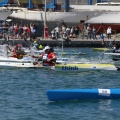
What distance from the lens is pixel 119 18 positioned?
6631cm

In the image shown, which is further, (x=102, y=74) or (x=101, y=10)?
(x=101, y=10)

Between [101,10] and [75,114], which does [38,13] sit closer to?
[101,10]

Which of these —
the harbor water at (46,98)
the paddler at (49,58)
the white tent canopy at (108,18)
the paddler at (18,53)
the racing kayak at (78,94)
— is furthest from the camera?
the white tent canopy at (108,18)

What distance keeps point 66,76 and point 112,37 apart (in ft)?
82.7

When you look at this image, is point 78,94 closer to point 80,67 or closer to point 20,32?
point 80,67

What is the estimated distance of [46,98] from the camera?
2864 cm

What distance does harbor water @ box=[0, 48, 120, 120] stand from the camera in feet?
83.1

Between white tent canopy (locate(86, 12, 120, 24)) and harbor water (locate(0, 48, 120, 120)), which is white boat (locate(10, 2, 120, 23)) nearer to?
white tent canopy (locate(86, 12, 120, 24))

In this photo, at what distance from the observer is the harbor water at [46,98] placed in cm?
2534

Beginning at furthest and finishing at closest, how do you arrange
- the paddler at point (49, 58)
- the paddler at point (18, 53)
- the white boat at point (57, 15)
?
the white boat at point (57, 15) < the paddler at point (18, 53) < the paddler at point (49, 58)

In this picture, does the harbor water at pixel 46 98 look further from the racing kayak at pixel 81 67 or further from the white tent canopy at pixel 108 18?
the white tent canopy at pixel 108 18

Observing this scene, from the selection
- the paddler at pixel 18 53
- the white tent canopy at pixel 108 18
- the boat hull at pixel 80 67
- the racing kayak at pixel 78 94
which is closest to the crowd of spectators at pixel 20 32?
the white tent canopy at pixel 108 18

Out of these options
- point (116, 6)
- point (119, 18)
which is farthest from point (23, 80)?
point (116, 6)

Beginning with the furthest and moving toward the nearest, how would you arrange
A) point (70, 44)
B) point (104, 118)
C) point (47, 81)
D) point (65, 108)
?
point (70, 44), point (47, 81), point (65, 108), point (104, 118)
